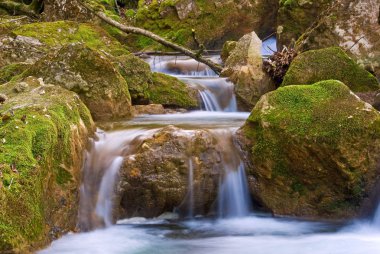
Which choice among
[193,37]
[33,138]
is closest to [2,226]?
[33,138]

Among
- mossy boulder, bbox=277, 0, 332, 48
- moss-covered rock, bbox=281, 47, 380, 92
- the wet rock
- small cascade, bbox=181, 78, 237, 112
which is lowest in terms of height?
the wet rock

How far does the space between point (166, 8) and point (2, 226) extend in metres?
13.6

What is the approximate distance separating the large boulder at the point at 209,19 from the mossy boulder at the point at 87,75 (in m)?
8.43

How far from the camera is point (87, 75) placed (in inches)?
286

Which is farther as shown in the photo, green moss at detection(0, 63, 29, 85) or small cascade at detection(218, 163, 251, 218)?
green moss at detection(0, 63, 29, 85)

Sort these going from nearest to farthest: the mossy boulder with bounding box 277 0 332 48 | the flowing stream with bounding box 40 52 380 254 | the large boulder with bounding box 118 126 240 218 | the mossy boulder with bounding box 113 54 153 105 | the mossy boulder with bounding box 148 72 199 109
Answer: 1. the flowing stream with bounding box 40 52 380 254
2. the large boulder with bounding box 118 126 240 218
3. the mossy boulder with bounding box 113 54 153 105
4. the mossy boulder with bounding box 148 72 199 109
5. the mossy boulder with bounding box 277 0 332 48

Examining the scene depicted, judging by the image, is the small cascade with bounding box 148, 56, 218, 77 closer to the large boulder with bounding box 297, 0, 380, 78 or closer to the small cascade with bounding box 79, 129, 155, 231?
the large boulder with bounding box 297, 0, 380, 78

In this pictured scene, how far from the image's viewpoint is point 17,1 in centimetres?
1894

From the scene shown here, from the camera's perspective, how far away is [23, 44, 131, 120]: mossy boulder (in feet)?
23.5

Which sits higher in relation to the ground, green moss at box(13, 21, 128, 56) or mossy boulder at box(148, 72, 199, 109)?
green moss at box(13, 21, 128, 56)

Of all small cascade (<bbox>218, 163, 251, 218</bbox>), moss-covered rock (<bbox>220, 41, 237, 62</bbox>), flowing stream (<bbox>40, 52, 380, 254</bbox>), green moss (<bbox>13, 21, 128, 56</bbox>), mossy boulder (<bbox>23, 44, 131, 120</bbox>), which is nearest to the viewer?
flowing stream (<bbox>40, 52, 380, 254</bbox>)

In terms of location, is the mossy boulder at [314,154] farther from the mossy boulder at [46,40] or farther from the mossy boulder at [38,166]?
the mossy boulder at [46,40]

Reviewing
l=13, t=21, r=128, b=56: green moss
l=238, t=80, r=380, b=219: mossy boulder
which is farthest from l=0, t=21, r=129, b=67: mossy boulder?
l=238, t=80, r=380, b=219: mossy boulder

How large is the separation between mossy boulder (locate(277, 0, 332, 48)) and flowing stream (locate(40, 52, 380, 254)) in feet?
26.7
